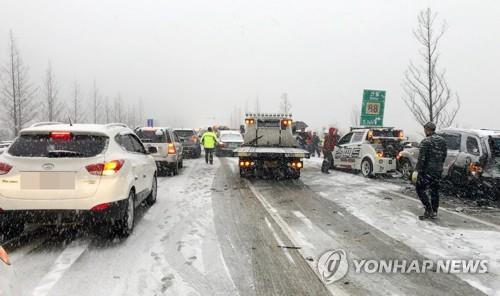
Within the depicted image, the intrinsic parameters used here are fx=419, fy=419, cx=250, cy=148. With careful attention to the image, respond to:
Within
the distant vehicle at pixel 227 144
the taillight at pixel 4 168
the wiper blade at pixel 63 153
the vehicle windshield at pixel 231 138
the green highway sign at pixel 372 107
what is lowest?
the distant vehicle at pixel 227 144

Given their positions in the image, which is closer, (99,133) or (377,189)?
(99,133)

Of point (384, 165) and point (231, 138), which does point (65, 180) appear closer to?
point (384, 165)

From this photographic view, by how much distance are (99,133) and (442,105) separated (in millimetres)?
17911

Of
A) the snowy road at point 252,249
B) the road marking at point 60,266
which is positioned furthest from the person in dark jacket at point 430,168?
the road marking at point 60,266

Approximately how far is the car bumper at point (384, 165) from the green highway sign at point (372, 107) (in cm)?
575

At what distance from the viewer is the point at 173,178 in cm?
1386

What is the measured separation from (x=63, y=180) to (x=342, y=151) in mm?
12678

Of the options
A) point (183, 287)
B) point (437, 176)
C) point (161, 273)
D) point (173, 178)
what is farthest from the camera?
point (173, 178)

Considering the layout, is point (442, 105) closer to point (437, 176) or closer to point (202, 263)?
point (437, 176)

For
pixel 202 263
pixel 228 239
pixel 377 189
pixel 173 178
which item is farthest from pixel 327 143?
pixel 202 263

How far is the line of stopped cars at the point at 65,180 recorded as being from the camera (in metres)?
5.45

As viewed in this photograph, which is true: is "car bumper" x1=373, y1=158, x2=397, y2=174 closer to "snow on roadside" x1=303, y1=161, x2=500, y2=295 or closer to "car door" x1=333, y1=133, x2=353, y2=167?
"car door" x1=333, y1=133, x2=353, y2=167

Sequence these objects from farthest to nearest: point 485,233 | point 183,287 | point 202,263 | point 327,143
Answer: point 327,143, point 485,233, point 202,263, point 183,287

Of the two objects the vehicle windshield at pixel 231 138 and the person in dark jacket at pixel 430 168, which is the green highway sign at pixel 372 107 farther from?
the person in dark jacket at pixel 430 168
